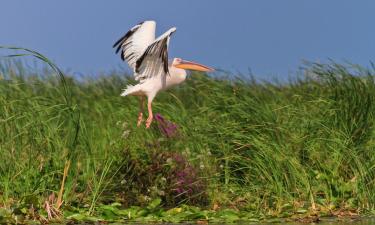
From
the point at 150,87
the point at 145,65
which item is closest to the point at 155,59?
the point at 145,65

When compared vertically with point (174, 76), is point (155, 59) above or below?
above

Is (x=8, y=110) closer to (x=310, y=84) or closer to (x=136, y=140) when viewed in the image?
(x=136, y=140)

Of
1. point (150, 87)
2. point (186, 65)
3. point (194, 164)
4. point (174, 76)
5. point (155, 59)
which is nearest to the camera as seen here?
point (194, 164)

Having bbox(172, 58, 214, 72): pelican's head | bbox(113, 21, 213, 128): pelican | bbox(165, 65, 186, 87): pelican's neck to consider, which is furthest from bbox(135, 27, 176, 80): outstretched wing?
bbox(172, 58, 214, 72): pelican's head

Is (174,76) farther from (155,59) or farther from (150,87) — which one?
(155,59)

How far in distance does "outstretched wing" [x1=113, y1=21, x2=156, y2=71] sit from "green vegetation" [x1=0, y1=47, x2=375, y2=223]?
3.07 ft

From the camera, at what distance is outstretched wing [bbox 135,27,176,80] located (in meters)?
9.82

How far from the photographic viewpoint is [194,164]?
9.88 meters

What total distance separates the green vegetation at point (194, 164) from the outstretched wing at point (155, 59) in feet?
2.25

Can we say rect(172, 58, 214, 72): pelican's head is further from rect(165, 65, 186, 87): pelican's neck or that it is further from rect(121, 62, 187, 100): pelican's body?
rect(121, 62, 187, 100): pelican's body

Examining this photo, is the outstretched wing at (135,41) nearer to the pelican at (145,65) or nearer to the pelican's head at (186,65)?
the pelican at (145,65)

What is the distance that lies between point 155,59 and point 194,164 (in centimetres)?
150

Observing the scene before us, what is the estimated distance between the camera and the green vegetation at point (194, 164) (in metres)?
8.95

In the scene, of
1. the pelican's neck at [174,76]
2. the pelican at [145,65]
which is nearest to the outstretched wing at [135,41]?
the pelican at [145,65]
